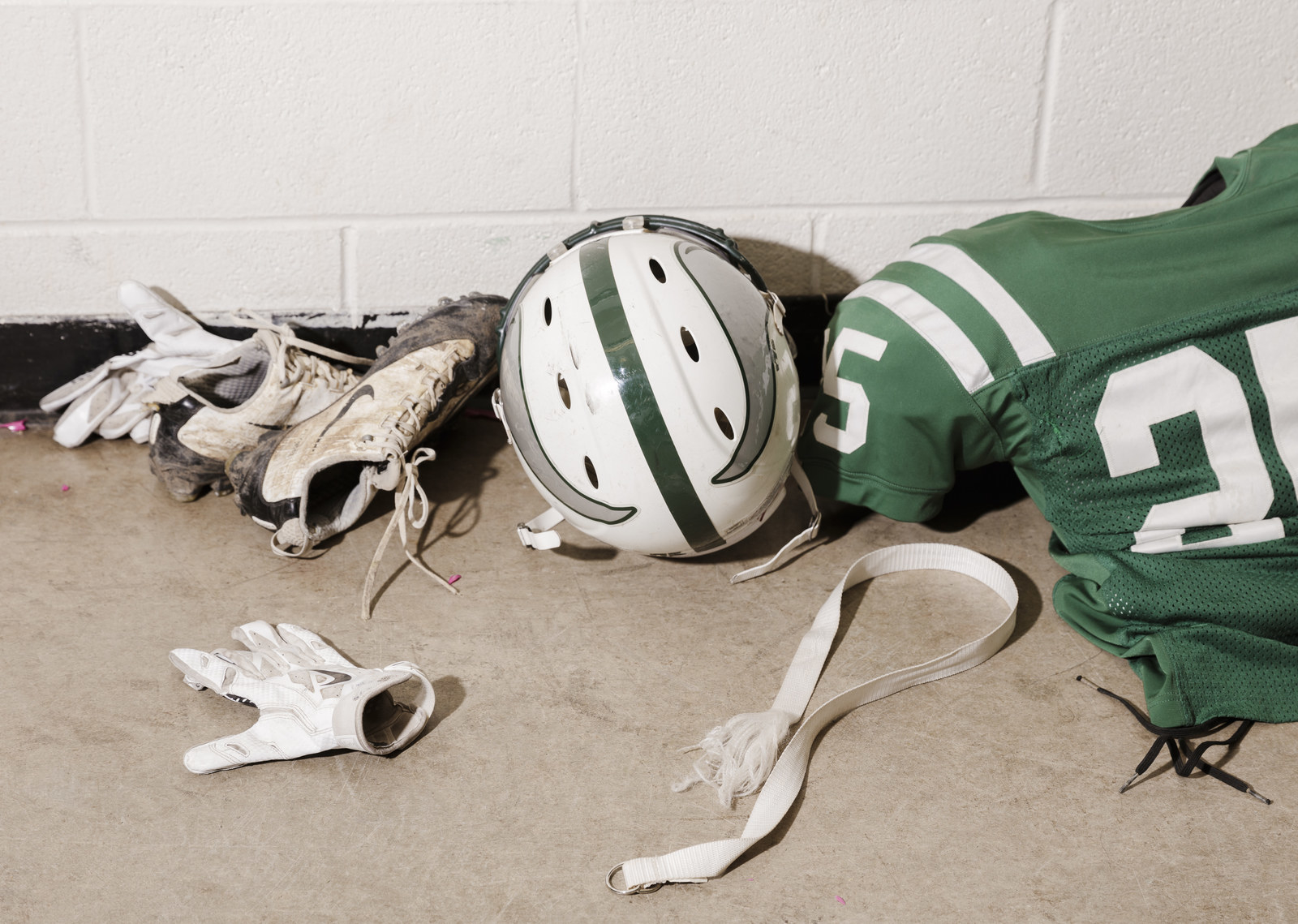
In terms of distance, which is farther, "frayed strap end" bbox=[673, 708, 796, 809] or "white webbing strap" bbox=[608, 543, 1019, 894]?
"frayed strap end" bbox=[673, 708, 796, 809]

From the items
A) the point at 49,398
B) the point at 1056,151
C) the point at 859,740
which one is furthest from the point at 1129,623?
the point at 49,398

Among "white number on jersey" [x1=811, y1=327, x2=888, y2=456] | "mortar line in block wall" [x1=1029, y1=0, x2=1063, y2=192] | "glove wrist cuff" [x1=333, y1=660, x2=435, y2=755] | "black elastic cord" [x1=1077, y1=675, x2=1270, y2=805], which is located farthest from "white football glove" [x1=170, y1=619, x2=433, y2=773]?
"mortar line in block wall" [x1=1029, y1=0, x2=1063, y2=192]

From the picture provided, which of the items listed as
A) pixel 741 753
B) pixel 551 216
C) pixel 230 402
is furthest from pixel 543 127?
pixel 741 753

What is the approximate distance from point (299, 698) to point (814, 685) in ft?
2.48

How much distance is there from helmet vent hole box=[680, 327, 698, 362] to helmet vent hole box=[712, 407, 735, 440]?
0.08 metres

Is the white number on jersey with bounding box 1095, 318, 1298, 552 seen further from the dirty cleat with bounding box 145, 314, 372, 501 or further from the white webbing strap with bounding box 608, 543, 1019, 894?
the dirty cleat with bounding box 145, 314, 372, 501

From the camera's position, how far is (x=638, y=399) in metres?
1.50

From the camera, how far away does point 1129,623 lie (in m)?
1.54

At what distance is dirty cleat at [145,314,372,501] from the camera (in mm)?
1965

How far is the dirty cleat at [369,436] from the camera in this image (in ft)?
5.95

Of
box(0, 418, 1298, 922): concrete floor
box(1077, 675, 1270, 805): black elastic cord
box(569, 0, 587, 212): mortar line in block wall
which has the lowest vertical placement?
box(0, 418, 1298, 922): concrete floor

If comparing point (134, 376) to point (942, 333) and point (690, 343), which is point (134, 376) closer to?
point (690, 343)

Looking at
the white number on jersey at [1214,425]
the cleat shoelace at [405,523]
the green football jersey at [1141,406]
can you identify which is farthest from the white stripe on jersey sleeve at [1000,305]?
the cleat shoelace at [405,523]

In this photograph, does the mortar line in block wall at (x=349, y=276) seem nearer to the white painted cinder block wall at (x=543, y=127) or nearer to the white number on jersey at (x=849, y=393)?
the white painted cinder block wall at (x=543, y=127)
